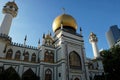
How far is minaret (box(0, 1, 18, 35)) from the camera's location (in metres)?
21.6

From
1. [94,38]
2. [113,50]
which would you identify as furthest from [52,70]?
[94,38]

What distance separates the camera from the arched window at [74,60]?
71.5 ft

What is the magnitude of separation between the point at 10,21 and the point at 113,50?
20.9 metres

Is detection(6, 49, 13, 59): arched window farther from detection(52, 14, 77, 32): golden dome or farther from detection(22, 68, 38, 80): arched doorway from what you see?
→ detection(52, 14, 77, 32): golden dome

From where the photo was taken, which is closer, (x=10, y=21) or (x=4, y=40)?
(x=4, y=40)

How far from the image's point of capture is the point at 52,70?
21.3 meters

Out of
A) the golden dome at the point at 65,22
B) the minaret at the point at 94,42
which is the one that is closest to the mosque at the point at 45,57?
the golden dome at the point at 65,22

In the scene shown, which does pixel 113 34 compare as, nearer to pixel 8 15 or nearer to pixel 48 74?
pixel 48 74

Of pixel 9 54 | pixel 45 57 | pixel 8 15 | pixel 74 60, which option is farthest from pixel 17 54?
pixel 74 60

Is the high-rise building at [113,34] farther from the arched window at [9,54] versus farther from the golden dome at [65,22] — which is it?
the arched window at [9,54]

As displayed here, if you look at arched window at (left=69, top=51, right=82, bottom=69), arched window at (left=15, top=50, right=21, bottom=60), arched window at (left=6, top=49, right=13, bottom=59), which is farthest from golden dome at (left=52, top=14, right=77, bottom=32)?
arched window at (left=6, top=49, right=13, bottom=59)

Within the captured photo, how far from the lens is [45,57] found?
2183 cm

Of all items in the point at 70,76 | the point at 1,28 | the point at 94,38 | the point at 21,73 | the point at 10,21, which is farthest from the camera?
the point at 94,38

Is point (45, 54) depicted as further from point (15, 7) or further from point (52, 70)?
point (15, 7)
